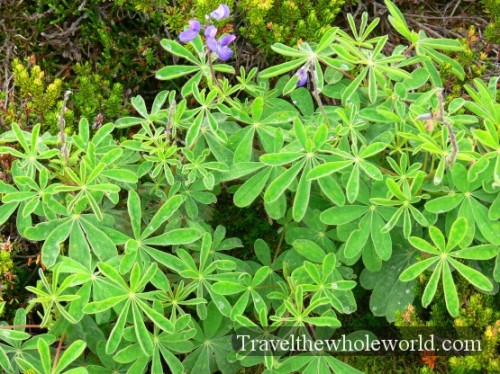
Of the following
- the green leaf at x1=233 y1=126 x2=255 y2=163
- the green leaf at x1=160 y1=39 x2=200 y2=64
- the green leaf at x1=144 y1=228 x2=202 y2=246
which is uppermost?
the green leaf at x1=160 y1=39 x2=200 y2=64

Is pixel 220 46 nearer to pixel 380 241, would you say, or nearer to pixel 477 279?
pixel 380 241

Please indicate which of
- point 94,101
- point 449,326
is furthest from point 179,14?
point 449,326

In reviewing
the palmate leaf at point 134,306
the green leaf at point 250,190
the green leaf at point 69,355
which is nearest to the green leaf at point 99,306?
the palmate leaf at point 134,306

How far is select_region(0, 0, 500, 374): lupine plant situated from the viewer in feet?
6.66

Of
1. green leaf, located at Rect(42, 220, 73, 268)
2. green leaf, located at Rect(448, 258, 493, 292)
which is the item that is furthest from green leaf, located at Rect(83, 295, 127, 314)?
green leaf, located at Rect(448, 258, 493, 292)

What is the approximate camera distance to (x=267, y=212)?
2258 millimetres

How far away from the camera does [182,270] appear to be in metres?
2.13

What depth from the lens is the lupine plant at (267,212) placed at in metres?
2.03

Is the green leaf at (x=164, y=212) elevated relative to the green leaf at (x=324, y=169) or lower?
lower

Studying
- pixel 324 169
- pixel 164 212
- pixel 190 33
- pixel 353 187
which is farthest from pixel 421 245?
pixel 190 33

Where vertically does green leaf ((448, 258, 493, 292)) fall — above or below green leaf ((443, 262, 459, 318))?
above

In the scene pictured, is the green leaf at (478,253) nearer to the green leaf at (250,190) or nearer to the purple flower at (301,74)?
the green leaf at (250,190)

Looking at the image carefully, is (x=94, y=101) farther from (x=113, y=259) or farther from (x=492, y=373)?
(x=492, y=373)

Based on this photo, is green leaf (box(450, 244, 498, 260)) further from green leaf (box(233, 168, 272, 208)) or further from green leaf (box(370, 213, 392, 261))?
green leaf (box(233, 168, 272, 208))
